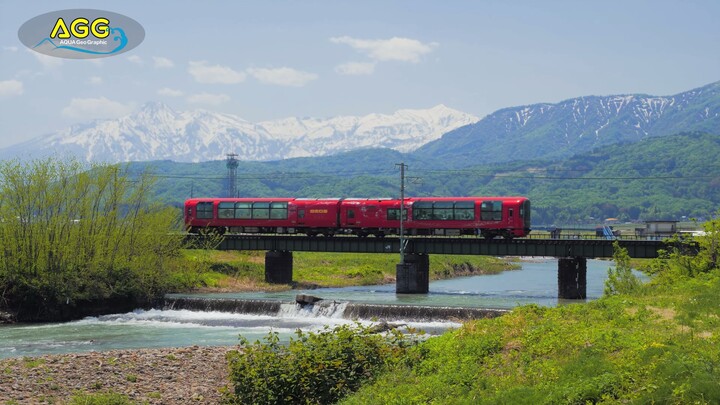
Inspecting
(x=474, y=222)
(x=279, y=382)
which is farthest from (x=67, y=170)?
(x=279, y=382)

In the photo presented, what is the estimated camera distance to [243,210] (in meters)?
94.8

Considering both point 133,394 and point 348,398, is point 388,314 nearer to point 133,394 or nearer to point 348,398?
point 133,394

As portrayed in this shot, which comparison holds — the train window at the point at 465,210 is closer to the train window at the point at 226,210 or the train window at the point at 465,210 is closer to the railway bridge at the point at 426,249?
the railway bridge at the point at 426,249

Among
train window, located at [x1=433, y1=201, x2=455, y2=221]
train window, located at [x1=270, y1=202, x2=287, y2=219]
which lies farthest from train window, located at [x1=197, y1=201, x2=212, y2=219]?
train window, located at [x1=433, y1=201, x2=455, y2=221]

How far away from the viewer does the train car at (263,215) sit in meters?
90.4

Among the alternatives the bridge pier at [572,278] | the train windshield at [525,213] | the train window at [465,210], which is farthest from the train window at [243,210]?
the bridge pier at [572,278]

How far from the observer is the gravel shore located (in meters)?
30.3

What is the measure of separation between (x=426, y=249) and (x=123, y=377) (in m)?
54.1

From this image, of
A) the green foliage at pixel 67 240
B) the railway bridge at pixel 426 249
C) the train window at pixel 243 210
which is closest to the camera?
the green foliage at pixel 67 240

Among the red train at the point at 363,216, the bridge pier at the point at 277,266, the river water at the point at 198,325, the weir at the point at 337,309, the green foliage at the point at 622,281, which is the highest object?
the red train at the point at 363,216

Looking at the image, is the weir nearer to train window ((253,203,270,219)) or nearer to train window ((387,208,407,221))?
train window ((387,208,407,221))

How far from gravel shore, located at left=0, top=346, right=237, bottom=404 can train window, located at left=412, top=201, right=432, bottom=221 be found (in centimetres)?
4837

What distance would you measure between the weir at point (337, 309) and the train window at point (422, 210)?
2314 centimetres

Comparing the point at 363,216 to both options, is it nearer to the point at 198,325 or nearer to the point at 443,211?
the point at 443,211
